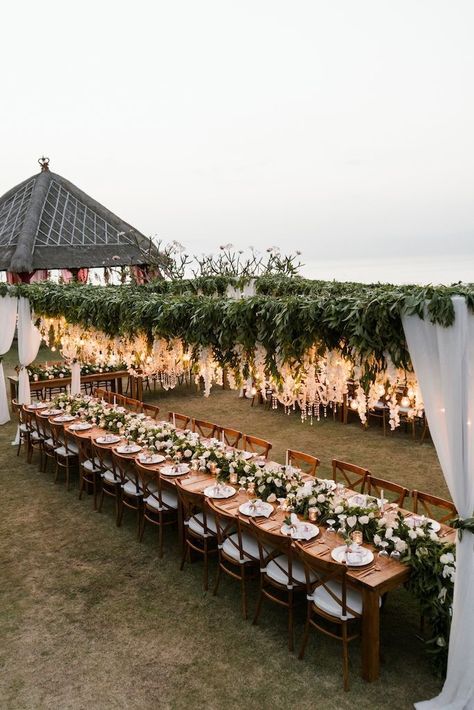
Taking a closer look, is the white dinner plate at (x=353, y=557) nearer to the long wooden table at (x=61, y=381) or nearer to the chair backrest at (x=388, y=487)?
the chair backrest at (x=388, y=487)

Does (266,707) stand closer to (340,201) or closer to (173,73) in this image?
(173,73)

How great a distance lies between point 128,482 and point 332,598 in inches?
129

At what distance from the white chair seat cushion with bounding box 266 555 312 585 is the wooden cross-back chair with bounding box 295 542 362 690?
0.50 ft

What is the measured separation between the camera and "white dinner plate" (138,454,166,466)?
6492mm

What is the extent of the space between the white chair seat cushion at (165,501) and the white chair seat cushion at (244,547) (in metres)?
1.08

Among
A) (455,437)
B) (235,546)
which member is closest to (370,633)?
(235,546)

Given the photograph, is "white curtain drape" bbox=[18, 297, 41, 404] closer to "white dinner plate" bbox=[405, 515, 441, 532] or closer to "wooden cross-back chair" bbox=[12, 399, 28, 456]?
"wooden cross-back chair" bbox=[12, 399, 28, 456]

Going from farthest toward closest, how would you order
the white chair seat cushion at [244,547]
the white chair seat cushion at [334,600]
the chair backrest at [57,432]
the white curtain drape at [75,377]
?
1. the white curtain drape at [75,377]
2. the chair backrest at [57,432]
3. the white chair seat cushion at [244,547]
4. the white chair seat cushion at [334,600]

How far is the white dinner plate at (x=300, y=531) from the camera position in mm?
4672

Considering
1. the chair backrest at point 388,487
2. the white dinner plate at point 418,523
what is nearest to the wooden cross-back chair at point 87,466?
the chair backrest at point 388,487

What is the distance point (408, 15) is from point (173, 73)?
9143mm

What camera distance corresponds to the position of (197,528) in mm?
5648

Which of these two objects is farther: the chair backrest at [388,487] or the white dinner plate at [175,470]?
the white dinner plate at [175,470]

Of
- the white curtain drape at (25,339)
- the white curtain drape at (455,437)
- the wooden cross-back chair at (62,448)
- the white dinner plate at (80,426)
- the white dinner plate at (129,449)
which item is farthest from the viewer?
the white curtain drape at (25,339)
